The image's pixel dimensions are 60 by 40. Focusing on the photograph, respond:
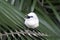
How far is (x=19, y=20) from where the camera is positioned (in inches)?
39.3

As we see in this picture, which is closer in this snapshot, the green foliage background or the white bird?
the green foliage background

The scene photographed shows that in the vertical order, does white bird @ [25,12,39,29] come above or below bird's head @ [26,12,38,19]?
below

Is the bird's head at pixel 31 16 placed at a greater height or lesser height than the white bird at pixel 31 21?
greater

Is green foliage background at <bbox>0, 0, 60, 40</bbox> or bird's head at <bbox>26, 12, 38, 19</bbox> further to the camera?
bird's head at <bbox>26, 12, 38, 19</bbox>

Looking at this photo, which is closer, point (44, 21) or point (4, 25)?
point (4, 25)

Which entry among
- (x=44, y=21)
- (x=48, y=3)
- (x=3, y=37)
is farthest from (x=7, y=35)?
(x=48, y=3)

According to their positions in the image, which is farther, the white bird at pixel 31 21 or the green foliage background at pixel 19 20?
the white bird at pixel 31 21

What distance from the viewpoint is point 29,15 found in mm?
1050

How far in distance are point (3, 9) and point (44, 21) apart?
261 millimetres

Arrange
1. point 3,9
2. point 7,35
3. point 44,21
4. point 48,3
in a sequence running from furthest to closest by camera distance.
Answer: point 48,3
point 44,21
point 3,9
point 7,35

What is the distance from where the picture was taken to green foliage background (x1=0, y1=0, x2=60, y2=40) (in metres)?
0.89

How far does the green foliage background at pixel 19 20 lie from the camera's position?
892 mm

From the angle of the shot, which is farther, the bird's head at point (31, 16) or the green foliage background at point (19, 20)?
the bird's head at point (31, 16)

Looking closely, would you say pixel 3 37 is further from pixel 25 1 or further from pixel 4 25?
pixel 25 1
